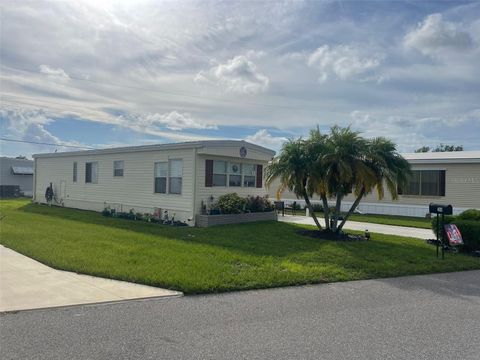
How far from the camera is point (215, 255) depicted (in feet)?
28.9

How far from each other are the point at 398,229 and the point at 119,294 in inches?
473

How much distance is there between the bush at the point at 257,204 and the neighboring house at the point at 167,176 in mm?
538

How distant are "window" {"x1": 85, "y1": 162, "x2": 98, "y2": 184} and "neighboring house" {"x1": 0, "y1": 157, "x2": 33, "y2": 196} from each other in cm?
1819

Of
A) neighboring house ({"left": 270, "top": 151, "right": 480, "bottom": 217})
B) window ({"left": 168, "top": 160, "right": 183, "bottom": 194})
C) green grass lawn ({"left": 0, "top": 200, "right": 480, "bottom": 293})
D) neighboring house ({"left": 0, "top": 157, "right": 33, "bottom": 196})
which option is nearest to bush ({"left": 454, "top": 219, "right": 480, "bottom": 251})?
green grass lawn ({"left": 0, "top": 200, "right": 480, "bottom": 293})

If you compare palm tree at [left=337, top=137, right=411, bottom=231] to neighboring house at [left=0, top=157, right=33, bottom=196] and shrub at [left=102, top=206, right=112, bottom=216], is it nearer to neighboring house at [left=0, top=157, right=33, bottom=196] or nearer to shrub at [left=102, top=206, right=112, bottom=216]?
shrub at [left=102, top=206, right=112, bottom=216]

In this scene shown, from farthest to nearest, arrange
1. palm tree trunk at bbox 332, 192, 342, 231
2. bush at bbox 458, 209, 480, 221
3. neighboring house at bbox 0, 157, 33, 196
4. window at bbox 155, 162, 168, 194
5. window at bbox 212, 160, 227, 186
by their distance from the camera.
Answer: neighboring house at bbox 0, 157, 33, 196 < window at bbox 155, 162, 168, 194 < window at bbox 212, 160, 227, 186 < palm tree trunk at bbox 332, 192, 342, 231 < bush at bbox 458, 209, 480, 221

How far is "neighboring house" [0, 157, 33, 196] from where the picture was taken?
3616 cm

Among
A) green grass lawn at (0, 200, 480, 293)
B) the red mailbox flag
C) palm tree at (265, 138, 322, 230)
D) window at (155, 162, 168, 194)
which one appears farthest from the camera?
window at (155, 162, 168, 194)

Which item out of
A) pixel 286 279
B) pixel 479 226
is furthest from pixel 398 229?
pixel 286 279

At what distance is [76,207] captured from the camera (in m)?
20.9

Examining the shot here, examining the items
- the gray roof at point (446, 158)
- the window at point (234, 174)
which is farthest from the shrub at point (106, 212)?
the gray roof at point (446, 158)

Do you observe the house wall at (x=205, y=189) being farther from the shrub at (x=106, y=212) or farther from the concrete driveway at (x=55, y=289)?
the concrete driveway at (x=55, y=289)

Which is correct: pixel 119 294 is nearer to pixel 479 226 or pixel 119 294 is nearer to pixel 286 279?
pixel 286 279

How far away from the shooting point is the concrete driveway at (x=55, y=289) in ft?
18.4
